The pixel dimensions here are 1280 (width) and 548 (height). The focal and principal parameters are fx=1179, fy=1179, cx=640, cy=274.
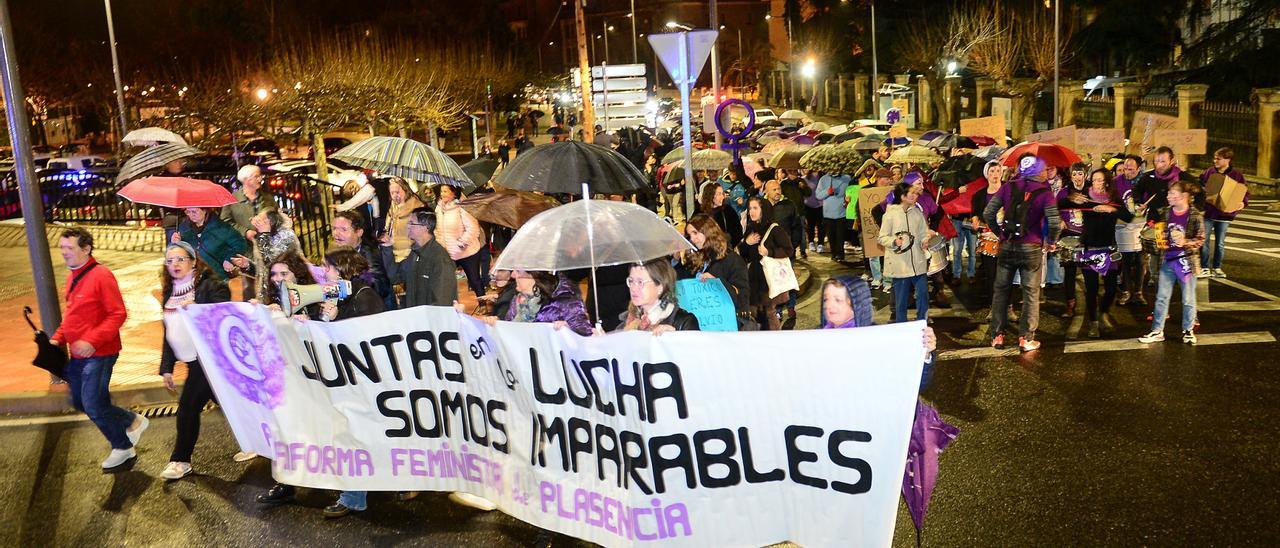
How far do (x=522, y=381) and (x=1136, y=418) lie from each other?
447 centimetres

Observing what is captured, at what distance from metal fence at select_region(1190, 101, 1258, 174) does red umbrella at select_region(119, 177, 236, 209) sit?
72.6 feet

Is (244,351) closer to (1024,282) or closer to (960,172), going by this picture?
(1024,282)

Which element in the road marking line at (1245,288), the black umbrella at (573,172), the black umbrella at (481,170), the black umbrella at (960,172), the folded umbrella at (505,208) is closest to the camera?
the black umbrella at (573,172)

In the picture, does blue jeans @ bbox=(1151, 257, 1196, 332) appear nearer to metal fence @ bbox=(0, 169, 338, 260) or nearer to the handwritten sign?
the handwritten sign

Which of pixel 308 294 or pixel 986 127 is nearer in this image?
pixel 308 294

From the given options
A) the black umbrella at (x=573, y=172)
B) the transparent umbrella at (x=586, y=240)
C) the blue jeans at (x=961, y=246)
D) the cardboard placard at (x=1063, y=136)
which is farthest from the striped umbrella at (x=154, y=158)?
the cardboard placard at (x=1063, y=136)

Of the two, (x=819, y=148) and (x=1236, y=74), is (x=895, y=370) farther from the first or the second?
(x=1236, y=74)

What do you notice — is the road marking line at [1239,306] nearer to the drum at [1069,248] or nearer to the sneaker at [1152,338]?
the drum at [1069,248]

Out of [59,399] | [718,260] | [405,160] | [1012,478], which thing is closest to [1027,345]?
[718,260]

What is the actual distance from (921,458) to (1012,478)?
5.94 feet

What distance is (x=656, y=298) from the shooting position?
20.5 feet

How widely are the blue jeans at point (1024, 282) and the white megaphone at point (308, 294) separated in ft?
18.8

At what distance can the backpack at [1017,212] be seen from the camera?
9703mm

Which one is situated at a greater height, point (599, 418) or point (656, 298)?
point (656, 298)
